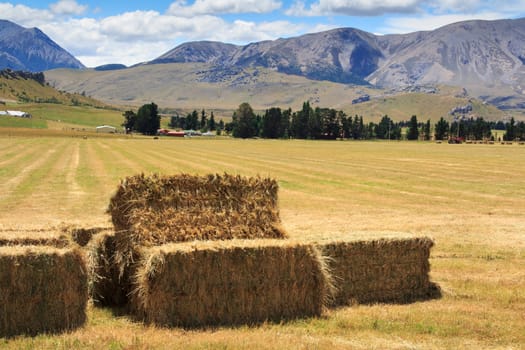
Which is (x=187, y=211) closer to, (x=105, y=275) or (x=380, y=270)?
(x=105, y=275)

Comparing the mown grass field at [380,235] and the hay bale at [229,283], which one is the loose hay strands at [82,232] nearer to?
the mown grass field at [380,235]

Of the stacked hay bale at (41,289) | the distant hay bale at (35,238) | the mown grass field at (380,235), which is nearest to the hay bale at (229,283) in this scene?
the mown grass field at (380,235)

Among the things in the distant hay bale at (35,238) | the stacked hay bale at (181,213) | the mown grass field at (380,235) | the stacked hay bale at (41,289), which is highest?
the stacked hay bale at (181,213)

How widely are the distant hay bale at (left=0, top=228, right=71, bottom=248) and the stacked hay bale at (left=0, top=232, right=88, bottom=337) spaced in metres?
0.73

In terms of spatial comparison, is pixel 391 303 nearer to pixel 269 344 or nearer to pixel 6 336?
pixel 269 344

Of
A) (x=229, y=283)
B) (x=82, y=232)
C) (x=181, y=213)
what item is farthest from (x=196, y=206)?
(x=82, y=232)

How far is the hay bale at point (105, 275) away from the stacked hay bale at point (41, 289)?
4.81 feet

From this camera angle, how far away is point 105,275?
11.6m

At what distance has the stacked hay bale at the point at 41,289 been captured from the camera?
928 cm

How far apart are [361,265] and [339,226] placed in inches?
376

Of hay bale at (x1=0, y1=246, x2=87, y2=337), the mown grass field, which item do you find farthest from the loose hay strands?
hay bale at (x1=0, y1=246, x2=87, y2=337)

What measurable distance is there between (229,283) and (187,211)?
184 cm

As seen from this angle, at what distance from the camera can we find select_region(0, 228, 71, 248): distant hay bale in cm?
1066

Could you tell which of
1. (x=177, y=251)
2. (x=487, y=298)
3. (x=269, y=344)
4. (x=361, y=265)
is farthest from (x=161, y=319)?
(x=487, y=298)
